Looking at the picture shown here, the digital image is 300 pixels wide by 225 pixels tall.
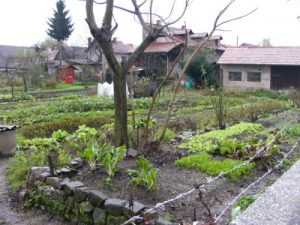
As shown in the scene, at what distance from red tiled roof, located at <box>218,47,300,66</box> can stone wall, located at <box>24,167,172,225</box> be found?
22348 mm

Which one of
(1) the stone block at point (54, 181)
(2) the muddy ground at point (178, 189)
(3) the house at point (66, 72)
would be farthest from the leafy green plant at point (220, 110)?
(3) the house at point (66, 72)

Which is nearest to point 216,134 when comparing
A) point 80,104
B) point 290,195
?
point 290,195

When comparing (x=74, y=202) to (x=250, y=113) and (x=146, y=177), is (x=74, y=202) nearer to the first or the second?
(x=146, y=177)

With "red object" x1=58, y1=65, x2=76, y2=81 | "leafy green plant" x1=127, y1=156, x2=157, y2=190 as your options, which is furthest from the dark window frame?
"leafy green plant" x1=127, y1=156, x2=157, y2=190

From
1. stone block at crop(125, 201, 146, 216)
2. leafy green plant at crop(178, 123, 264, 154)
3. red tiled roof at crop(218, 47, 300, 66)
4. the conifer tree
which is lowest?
stone block at crop(125, 201, 146, 216)

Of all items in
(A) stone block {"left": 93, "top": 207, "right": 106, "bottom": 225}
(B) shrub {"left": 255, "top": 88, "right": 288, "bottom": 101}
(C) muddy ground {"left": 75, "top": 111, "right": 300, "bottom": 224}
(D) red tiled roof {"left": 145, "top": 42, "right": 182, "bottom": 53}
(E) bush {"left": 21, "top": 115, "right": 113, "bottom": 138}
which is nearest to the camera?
(C) muddy ground {"left": 75, "top": 111, "right": 300, "bottom": 224}

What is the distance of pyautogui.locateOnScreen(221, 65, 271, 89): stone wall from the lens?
83.7 ft

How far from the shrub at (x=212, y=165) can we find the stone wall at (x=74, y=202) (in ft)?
6.47

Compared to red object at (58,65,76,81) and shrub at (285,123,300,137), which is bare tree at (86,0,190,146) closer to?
shrub at (285,123,300,137)

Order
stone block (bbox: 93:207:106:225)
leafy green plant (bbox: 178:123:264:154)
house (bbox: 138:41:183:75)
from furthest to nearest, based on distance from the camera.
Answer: house (bbox: 138:41:183:75)
leafy green plant (bbox: 178:123:264:154)
stone block (bbox: 93:207:106:225)

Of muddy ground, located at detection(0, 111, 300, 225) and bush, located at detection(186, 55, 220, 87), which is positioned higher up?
bush, located at detection(186, 55, 220, 87)

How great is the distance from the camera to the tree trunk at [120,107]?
6703 millimetres

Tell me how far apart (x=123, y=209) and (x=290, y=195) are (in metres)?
2.04

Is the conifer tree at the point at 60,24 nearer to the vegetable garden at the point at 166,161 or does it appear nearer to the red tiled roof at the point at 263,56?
the red tiled roof at the point at 263,56
